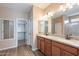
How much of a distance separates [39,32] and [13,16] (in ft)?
5.84

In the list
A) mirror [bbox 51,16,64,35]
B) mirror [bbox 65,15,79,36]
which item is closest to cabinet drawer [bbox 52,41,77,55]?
mirror [bbox 65,15,79,36]

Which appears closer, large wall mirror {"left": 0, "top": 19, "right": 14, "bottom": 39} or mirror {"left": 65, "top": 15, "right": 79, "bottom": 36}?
mirror {"left": 65, "top": 15, "right": 79, "bottom": 36}

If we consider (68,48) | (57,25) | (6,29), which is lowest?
(68,48)

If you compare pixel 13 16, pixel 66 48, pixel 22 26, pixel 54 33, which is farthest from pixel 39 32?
pixel 22 26

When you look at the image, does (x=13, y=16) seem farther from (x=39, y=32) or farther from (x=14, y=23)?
(x=39, y=32)

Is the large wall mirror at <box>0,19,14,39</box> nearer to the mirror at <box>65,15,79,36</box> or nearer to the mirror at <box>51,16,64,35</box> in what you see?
the mirror at <box>51,16,64,35</box>

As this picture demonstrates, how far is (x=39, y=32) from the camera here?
17.4ft

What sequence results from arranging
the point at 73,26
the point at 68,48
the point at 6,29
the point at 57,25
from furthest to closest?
the point at 6,29, the point at 57,25, the point at 73,26, the point at 68,48

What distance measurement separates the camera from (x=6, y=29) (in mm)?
5625

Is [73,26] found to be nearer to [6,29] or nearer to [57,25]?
[57,25]

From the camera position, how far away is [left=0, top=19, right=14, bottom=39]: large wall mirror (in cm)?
533

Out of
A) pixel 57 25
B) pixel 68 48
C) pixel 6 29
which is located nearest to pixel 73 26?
pixel 68 48

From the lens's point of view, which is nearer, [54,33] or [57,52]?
[57,52]

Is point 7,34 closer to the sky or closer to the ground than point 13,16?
closer to the ground
